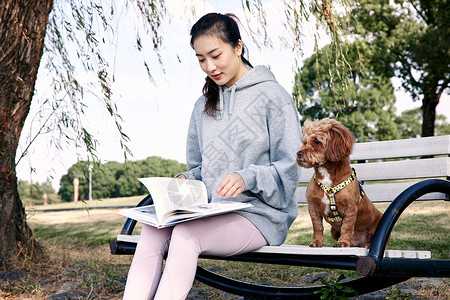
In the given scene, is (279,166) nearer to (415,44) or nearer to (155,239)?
(155,239)

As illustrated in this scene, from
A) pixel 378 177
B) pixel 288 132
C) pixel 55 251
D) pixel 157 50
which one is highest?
pixel 157 50

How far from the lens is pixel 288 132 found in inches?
90.1

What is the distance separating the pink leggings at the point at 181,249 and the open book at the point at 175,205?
0.27 feet

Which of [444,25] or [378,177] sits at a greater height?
[444,25]

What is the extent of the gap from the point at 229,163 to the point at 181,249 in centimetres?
61

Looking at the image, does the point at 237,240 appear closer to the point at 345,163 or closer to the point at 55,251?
the point at 345,163

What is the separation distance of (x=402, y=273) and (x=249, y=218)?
2.20ft

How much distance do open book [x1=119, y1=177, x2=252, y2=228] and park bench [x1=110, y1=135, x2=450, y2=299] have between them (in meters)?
0.29

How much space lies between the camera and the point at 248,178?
2.08 m

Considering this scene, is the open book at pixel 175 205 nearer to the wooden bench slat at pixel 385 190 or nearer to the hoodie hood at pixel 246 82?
the hoodie hood at pixel 246 82

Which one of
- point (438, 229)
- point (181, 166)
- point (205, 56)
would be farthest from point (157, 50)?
point (181, 166)

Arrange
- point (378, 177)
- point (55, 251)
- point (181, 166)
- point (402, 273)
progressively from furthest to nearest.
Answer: point (181, 166)
point (55, 251)
point (378, 177)
point (402, 273)

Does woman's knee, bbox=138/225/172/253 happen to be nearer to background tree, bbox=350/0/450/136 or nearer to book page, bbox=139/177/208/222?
book page, bbox=139/177/208/222

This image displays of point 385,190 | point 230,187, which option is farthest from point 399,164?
point 230,187
